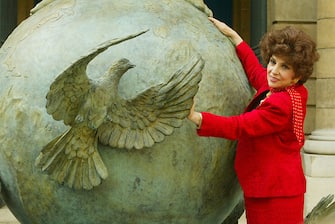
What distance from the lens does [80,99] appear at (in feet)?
6.02

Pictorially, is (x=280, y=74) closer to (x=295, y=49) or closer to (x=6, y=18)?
(x=295, y=49)

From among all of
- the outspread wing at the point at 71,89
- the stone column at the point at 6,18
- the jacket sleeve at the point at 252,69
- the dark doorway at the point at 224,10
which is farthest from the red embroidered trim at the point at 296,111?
the dark doorway at the point at 224,10

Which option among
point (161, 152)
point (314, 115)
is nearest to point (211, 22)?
point (161, 152)

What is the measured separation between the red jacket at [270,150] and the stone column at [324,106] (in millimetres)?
4156

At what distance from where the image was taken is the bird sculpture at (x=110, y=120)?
186 centimetres

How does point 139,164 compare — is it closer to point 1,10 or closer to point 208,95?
point 208,95

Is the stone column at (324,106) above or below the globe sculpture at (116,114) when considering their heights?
below

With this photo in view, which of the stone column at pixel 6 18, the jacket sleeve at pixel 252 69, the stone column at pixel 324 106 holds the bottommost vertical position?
the stone column at pixel 324 106

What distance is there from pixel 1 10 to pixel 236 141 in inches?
238

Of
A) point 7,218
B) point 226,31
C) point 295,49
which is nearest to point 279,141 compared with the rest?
point 295,49

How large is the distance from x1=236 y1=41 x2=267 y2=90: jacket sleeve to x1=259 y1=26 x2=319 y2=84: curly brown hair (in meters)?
0.16

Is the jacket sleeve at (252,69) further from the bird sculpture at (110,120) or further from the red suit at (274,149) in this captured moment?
the bird sculpture at (110,120)

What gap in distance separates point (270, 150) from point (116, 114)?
21.3 inches

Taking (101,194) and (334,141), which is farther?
(334,141)
